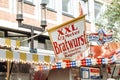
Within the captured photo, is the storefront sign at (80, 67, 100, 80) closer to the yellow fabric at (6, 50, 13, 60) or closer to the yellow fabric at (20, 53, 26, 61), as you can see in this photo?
the yellow fabric at (20, 53, 26, 61)

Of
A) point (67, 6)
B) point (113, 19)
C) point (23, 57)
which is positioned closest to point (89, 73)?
point (23, 57)

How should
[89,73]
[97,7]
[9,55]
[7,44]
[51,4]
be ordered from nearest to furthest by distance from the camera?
[9,55] < [89,73] < [7,44] < [51,4] < [97,7]

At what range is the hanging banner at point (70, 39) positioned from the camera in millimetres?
12163

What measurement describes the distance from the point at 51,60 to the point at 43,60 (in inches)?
16.1

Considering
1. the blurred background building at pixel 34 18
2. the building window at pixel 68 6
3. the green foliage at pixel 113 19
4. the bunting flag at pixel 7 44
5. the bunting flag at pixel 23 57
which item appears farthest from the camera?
the building window at pixel 68 6

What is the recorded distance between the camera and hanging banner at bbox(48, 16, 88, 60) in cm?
1216

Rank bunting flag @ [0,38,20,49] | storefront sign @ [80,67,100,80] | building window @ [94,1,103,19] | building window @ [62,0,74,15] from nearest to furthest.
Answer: storefront sign @ [80,67,100,80] < bunting flag @ [0,38,20,49] < building window @ [62,0,74,15] < building window @ [94,1,103,19]

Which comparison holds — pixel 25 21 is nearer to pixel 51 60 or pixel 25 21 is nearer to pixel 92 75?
pixel 51 60

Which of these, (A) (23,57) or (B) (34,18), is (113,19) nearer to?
(B) (34,18)

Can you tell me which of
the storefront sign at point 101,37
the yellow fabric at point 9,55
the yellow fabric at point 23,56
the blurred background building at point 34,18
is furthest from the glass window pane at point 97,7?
the yellow fabric at point 9,55

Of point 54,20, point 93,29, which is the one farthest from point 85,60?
point 93,29

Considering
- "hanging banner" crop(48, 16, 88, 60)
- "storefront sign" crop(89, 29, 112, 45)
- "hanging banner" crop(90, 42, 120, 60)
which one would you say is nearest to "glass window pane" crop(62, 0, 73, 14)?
"storefront sign" crop(89, 29, 112, 45)

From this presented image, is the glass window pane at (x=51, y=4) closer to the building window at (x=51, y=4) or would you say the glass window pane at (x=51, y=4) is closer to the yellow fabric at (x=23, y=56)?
the building window at (x=51, y=4)

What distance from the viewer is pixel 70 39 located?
40.4 ft
